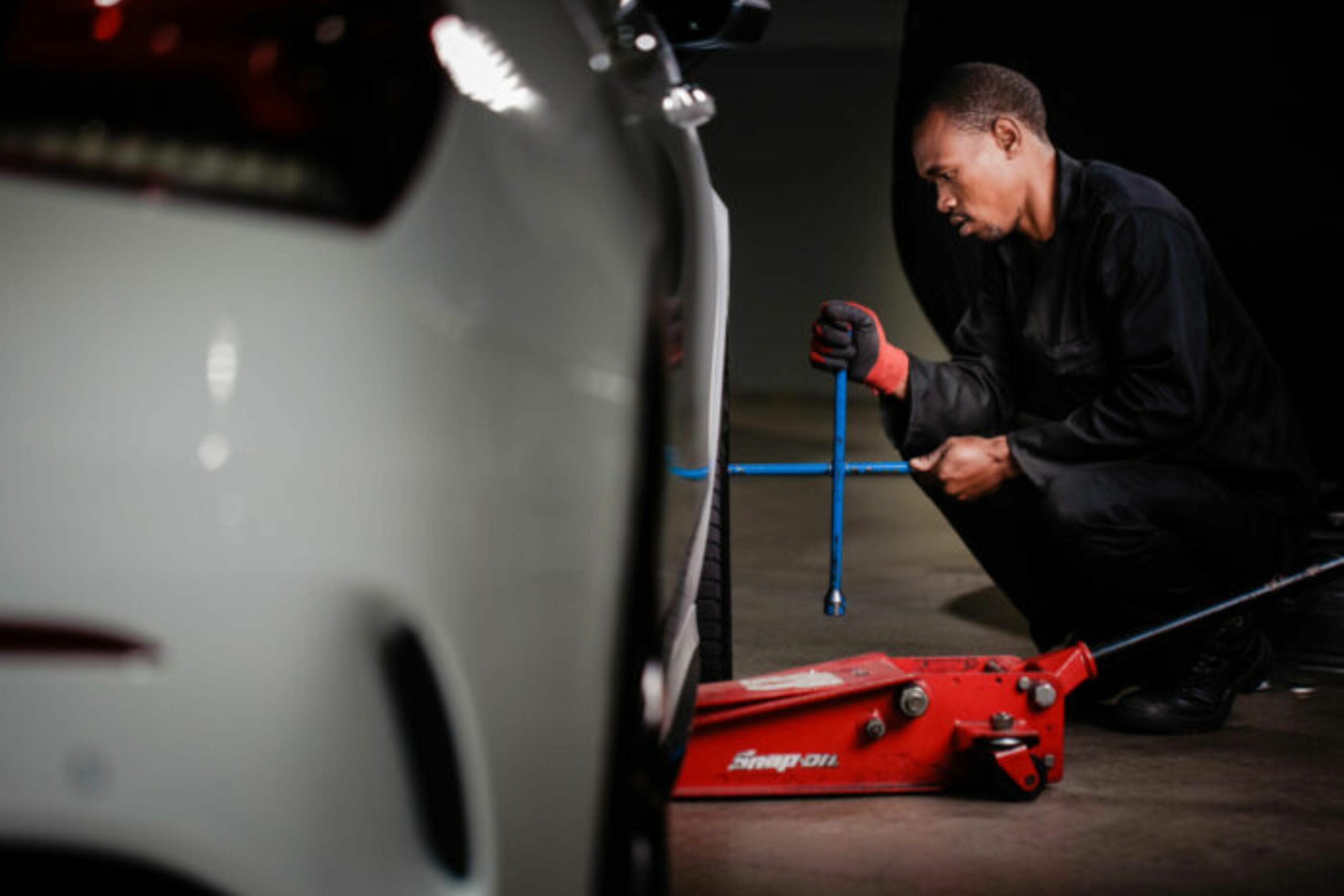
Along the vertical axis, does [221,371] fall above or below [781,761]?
above

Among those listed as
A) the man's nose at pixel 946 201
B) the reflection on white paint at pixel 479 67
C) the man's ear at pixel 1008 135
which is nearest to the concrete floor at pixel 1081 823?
the man's nose at pixel 946 201

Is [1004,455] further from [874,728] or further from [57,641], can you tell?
[57,641]

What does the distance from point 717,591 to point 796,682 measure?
0.26 meters

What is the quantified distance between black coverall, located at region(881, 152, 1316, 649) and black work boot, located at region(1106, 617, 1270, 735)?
81mm

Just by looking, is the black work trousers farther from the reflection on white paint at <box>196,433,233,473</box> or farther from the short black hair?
the reflection on white paint at <box>196,433,233,473</box>

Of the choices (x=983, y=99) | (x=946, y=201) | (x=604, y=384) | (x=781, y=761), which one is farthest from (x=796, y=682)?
(x=604, y=384)

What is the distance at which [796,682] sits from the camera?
213 cm

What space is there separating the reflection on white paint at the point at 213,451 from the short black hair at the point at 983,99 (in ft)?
7.21

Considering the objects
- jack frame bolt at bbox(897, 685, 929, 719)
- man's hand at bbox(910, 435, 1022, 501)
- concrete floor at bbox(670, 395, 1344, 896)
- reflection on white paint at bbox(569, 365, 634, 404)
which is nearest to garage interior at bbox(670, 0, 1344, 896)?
concrete floor at bbox(670, 395, 1344, 896)

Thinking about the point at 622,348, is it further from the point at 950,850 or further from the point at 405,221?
the point at 950,850

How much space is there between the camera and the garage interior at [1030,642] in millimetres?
1835

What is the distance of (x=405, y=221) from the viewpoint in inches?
28.8

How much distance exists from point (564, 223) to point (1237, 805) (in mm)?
1622

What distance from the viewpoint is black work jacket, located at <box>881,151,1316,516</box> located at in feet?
8.18
